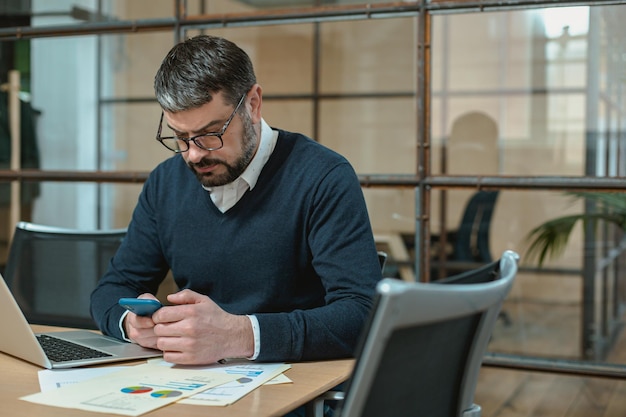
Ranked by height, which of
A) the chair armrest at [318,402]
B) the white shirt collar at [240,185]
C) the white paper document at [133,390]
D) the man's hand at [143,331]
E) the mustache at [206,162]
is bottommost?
the chair armrest at [318,402]

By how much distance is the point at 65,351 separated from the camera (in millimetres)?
1601

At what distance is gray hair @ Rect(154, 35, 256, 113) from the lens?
1738 mm

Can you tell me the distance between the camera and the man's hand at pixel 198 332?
4.78 ft

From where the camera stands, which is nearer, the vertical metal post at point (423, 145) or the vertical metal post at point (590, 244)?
the vertical metal post at point (423, 145)

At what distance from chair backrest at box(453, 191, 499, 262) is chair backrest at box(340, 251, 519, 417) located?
2.90 metres

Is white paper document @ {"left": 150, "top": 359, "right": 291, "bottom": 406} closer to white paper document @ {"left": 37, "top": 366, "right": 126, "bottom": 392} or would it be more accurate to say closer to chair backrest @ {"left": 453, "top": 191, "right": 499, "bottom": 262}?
white paper document @ {"left": 37, "top": 366, "right": 126, "bottom": 392}

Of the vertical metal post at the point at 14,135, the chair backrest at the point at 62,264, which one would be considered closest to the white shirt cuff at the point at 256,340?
the chair backrest at the point at 62,264

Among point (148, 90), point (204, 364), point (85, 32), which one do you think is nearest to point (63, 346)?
point (204, 364)

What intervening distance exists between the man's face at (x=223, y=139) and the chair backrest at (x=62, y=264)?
0.49m

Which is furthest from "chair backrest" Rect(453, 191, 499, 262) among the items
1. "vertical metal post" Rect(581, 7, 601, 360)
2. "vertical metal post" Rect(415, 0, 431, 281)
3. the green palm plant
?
"vertical metal post" Rect(415, 0, 431, 281)

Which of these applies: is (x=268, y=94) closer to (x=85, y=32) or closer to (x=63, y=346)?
(x=85, y=32)

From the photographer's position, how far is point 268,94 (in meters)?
4.82

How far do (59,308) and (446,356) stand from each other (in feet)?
4.87

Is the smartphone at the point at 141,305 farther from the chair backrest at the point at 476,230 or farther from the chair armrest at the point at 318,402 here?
the chair backrest at the point at 476,230
